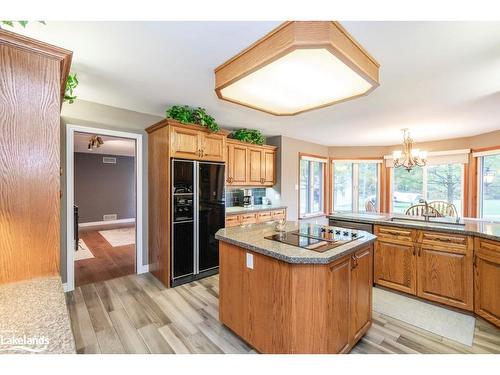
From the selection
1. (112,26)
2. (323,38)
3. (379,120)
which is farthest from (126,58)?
(379,120)

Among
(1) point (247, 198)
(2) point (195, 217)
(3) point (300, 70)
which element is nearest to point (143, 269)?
(2) point (195, 217)

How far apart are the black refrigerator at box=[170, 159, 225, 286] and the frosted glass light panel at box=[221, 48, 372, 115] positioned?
1.57 meters

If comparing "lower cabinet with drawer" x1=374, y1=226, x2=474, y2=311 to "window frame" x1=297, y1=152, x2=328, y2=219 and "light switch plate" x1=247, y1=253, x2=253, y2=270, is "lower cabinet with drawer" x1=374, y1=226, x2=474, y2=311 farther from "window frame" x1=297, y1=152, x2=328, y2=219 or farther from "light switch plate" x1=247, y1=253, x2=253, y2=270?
"window frame" x1=297, y1=152, x2=328, y2=219

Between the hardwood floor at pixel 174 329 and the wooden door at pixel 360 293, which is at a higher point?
the wooden door at pixel 360 293

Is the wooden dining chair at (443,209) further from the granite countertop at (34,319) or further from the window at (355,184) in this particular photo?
the granite countertop at (34,319)

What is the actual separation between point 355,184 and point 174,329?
5.72 m

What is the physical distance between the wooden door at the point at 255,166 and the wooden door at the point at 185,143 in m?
1.49

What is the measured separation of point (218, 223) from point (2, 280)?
8.05 ft

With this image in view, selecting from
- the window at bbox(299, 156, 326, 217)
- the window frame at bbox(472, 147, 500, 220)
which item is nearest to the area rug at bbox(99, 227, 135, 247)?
the window at bbox(299, 156, 326, 217)

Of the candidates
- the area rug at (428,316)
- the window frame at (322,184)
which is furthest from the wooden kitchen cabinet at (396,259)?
the window frame at (322,184)

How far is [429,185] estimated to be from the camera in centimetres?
555

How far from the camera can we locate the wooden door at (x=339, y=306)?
158 cm

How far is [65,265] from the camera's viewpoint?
283 centimetres
